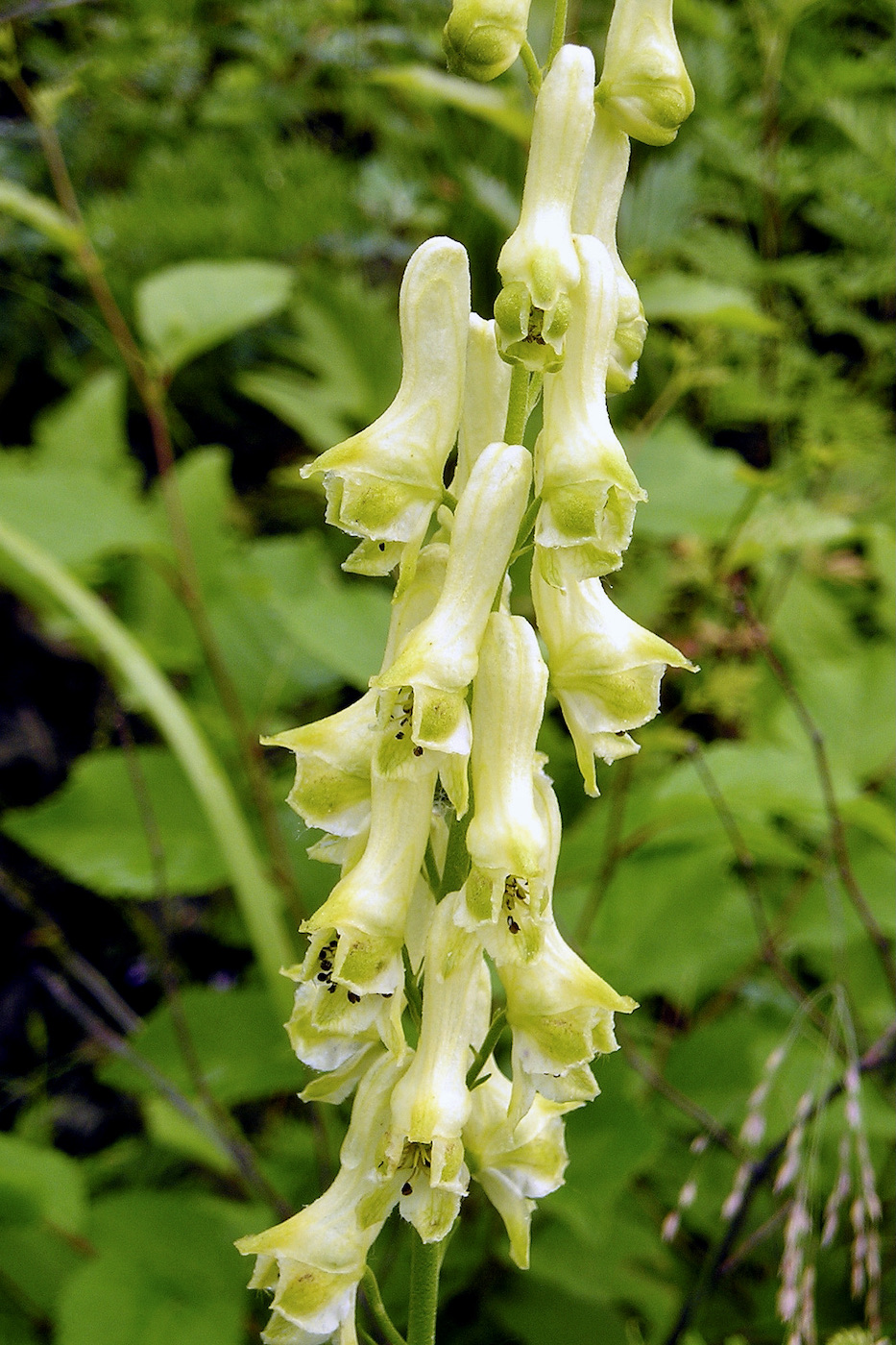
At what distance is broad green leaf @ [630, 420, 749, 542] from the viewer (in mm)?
1860

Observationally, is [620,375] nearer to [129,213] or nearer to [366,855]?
[366,855]

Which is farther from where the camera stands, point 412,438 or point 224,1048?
point 224,1048

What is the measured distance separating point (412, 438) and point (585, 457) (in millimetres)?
143

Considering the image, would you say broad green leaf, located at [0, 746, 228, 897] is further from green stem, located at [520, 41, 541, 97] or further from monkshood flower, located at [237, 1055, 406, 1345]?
green stem, located at [520, 41, 541, 97]

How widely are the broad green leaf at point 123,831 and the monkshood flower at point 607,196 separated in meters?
1.14

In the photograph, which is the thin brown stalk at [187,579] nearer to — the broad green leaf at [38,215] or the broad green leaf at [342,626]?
the broad green leaf at [38,215]

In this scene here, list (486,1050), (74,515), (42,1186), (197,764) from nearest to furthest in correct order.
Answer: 1. (486,1050)
2. (42,1186)
3. (197,764)
4. (74,515)

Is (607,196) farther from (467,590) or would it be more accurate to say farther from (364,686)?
(364,686)

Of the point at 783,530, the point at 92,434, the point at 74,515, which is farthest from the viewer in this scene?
the point at 92,434

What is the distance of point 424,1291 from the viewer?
87 cm

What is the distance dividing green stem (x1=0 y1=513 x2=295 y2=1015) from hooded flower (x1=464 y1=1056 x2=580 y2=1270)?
603mm

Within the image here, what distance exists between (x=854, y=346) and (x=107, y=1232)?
13.3ft

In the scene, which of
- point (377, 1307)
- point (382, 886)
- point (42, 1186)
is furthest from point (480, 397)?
point (42, 1186)

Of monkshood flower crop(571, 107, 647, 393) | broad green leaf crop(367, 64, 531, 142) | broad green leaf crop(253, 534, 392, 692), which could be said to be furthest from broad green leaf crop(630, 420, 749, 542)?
monkshood flower crop(571, 107, 647, 393)
